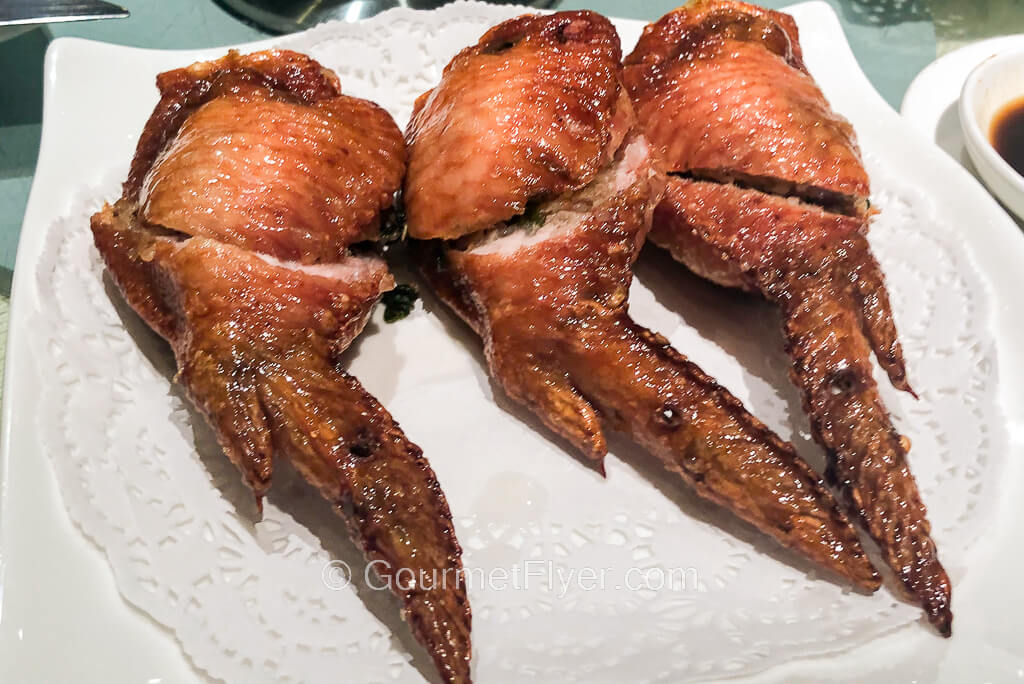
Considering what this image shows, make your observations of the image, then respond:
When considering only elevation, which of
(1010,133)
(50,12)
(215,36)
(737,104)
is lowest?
(1010,133)

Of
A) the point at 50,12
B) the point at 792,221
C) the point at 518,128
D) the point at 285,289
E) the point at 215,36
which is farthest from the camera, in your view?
the point at 215,36

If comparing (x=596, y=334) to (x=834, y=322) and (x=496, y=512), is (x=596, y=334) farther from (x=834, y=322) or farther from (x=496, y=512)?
(x=834, y=322)

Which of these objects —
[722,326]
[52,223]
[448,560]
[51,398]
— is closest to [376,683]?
[448,560]

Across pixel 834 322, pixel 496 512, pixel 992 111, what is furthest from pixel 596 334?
pixel 992 111

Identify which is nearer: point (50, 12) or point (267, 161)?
point (267, 161)

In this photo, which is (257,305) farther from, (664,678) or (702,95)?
(702,95)

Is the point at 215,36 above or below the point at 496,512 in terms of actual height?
above

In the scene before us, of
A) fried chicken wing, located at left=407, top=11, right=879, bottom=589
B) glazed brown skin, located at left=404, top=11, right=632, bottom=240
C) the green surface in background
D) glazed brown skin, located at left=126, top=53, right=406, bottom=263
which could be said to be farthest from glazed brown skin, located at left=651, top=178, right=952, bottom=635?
the green surface in background
